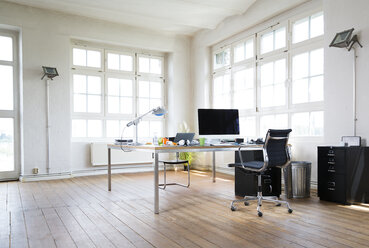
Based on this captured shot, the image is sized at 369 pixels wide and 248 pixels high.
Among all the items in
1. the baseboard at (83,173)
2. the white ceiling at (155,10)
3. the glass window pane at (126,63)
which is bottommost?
the baseboard at (83,173)

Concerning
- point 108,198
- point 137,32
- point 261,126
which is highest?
point 137,32

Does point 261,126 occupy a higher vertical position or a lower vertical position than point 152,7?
lower

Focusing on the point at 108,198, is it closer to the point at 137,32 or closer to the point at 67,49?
the point at 67,49

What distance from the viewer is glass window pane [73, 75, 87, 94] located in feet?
20.9

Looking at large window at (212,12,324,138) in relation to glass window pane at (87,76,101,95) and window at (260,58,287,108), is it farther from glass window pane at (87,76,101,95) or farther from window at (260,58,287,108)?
glass window pane at (87,76,101,95)

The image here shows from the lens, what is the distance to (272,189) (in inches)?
157

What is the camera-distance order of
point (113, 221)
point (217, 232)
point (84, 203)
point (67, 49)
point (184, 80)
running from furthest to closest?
point (184, 80), point (67, 49), point (84, 203), point (113, 221), point (217, 232)

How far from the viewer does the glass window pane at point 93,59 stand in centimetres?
654

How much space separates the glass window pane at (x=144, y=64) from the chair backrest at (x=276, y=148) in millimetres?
4662

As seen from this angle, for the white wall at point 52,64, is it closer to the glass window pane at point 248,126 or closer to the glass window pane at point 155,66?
the glass window pane at point 155,66

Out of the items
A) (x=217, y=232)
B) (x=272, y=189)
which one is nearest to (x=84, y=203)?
(x=217, y=232)

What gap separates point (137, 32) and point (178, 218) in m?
4.94

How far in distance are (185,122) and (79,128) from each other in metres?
2.45

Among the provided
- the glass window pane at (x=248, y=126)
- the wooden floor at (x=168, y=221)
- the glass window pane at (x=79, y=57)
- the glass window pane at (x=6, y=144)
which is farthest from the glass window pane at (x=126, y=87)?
the wooden floor at (x=168, y=221)
